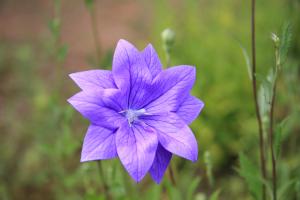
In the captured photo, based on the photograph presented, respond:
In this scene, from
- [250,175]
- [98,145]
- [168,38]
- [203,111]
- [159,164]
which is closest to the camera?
[98,145]

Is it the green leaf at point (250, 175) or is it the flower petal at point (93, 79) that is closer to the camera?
the flower petal at point (93, 79)

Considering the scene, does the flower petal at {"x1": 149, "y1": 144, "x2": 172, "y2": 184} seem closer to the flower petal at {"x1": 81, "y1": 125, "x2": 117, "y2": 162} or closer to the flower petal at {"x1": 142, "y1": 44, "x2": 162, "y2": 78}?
the flower petal at {"x1": 81, "y1": 125, "x2": 117, "y2": 162}

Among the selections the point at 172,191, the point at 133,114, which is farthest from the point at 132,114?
the point at 172,191

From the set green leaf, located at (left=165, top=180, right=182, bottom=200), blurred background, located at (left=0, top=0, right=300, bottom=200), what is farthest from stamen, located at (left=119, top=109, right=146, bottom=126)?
blurred background, located at (left=0, top=0, right=300, bottom=200)

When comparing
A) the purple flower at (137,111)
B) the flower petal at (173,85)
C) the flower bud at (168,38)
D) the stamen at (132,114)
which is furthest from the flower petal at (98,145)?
the flower bud at (168,38)

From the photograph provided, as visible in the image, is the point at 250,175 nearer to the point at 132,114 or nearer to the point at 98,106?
the point at 132,114

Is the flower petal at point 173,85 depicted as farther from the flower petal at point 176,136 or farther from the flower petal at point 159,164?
the flower petal at point 159,164

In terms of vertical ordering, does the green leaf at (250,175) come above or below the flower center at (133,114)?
below
